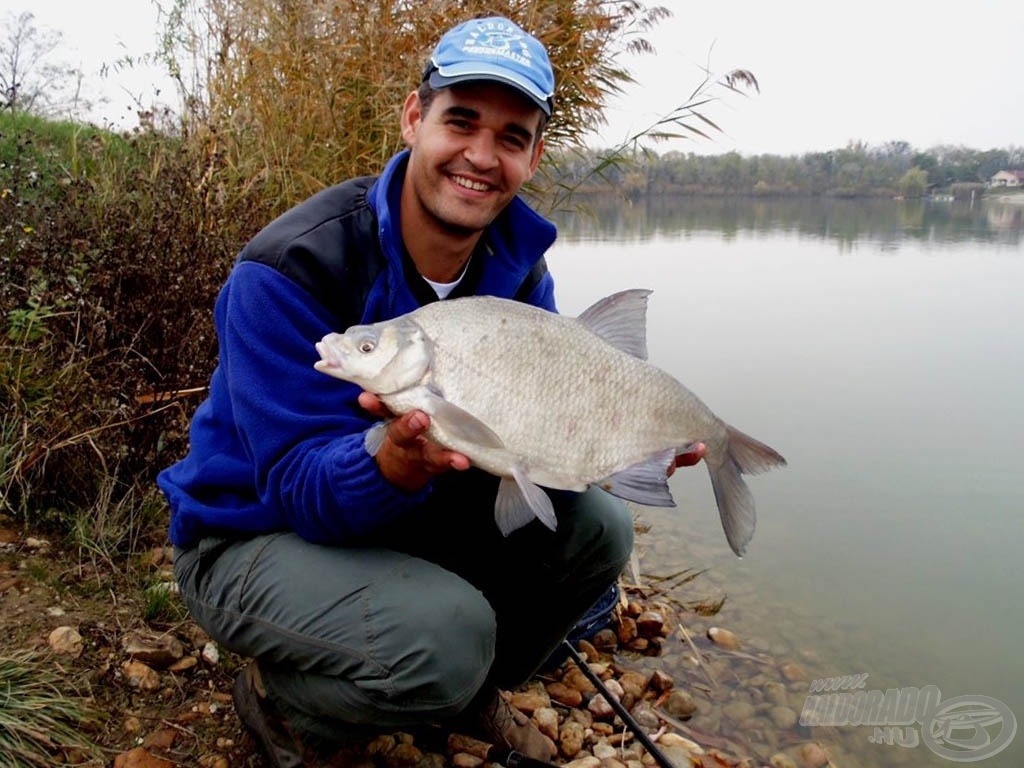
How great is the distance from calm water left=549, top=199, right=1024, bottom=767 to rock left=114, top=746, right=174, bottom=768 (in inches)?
74.2

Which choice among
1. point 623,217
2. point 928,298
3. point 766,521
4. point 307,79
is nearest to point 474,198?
point 307,79

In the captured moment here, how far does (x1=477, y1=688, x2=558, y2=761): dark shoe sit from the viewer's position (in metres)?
1.95

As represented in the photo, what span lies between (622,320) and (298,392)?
706 millimetres

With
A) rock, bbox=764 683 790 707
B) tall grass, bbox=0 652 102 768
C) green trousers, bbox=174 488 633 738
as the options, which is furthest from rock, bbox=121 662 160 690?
rock, bbox=764 683 790 707

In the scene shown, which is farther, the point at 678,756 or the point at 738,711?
the point at 738,711

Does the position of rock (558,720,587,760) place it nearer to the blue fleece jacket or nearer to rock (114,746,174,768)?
the blue fleece jacket

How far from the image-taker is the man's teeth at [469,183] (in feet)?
6.07

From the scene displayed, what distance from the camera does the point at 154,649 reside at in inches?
74.6

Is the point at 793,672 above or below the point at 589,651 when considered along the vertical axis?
below

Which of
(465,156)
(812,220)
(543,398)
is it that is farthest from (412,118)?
(812,220)

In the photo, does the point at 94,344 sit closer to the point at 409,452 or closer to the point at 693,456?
the point at 409,452

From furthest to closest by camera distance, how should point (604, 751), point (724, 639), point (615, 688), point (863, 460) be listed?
point (863, 460) < point (724, 639) < point (615, 688) < point (604, 751)

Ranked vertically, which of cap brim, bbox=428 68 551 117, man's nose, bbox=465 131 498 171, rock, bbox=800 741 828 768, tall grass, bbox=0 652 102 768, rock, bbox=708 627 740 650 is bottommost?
rock, bbox=800 741 828 768

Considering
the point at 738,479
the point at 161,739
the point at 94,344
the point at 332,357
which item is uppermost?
the point at 332,357
